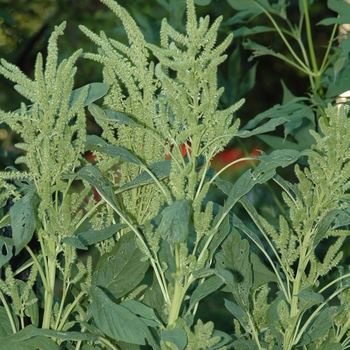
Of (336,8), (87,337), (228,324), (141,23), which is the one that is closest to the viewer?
(87,337)

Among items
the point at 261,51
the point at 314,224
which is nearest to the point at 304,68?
the point at 261,51

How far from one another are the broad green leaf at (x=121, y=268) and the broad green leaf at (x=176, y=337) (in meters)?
0.10

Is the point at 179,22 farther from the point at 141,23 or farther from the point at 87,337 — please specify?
the point at 87,337

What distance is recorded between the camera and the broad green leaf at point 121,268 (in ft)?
1.98

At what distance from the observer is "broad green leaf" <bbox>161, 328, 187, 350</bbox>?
1.66ft

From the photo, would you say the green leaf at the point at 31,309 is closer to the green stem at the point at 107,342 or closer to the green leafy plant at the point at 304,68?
the green stem at the point at 107,342

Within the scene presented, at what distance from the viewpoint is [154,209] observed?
62cm

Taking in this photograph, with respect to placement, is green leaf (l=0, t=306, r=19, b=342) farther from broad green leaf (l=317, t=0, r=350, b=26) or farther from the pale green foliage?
broad green leaf (l=317, t=0, r=350, b=26)

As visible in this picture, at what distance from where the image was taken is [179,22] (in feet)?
4.44

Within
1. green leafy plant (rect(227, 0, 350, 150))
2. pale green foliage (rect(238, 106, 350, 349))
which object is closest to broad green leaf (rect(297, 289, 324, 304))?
pale green foliage (rect(238, 106, 350, 349))

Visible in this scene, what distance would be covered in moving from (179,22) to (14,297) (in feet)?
2.99

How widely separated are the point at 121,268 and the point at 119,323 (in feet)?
0.31

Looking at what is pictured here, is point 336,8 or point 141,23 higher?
point 336,8

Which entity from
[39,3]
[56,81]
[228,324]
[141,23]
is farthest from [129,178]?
[39,3]
